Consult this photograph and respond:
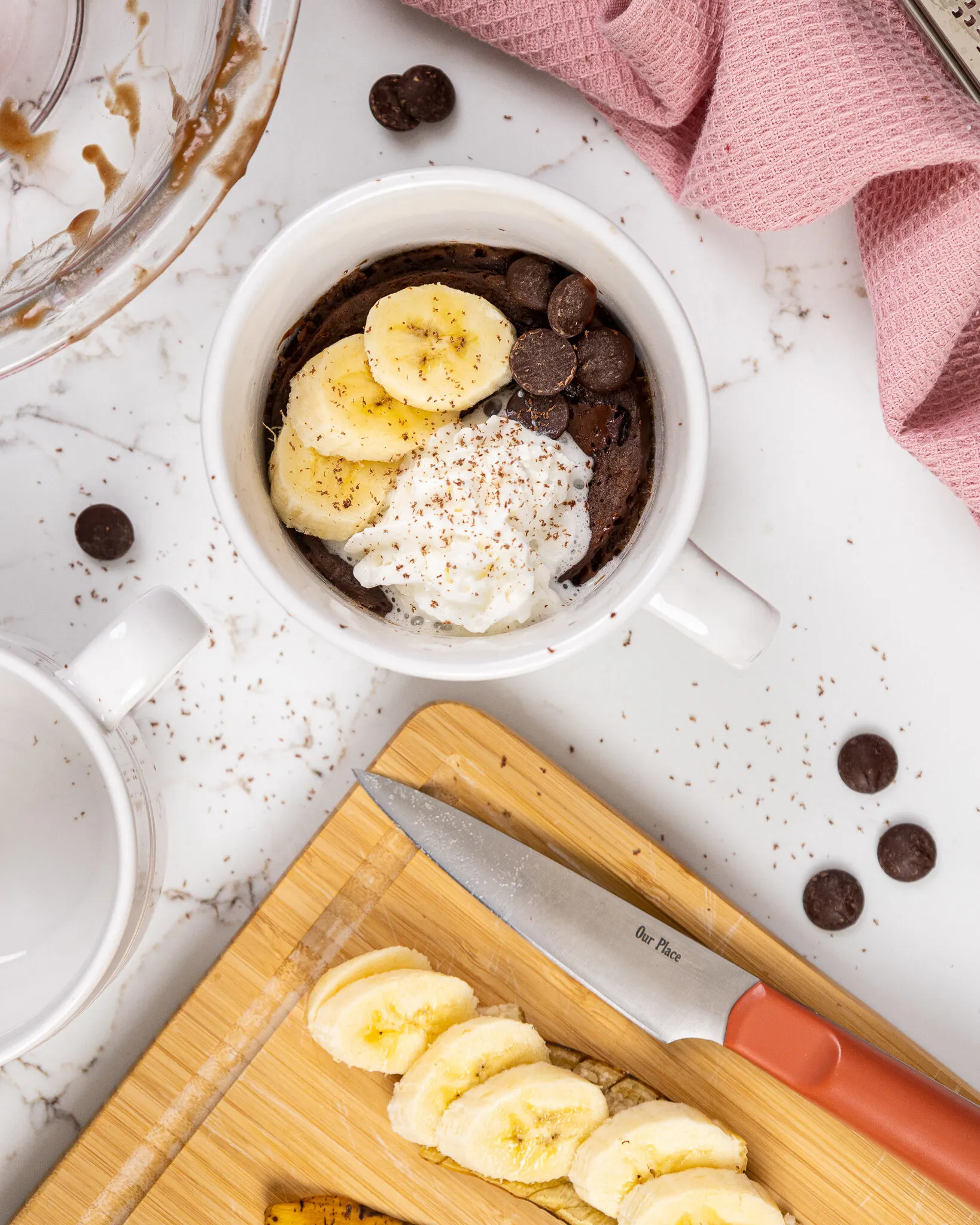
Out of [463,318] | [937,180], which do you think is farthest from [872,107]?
[463,318]

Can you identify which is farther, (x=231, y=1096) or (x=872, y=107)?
(x=231, y=1096)

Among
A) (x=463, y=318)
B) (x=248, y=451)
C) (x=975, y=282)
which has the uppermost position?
(x=975, y=282)

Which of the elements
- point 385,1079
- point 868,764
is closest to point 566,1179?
point 385,1079

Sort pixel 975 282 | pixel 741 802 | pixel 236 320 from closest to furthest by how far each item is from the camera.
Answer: pixel 236 320 → pixel 975 282 → pixel 741 802

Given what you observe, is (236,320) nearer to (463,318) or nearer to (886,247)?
(463,318)

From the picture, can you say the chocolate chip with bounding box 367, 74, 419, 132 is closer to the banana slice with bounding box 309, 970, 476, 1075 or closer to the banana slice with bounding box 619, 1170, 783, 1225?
the banana slice with bounding box 309, 970, 476, 1075

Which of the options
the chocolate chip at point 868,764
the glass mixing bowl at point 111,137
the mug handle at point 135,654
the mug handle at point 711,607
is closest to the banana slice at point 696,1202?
the chocolate chip at point 868,764

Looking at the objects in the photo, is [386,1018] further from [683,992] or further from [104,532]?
[104,532]
